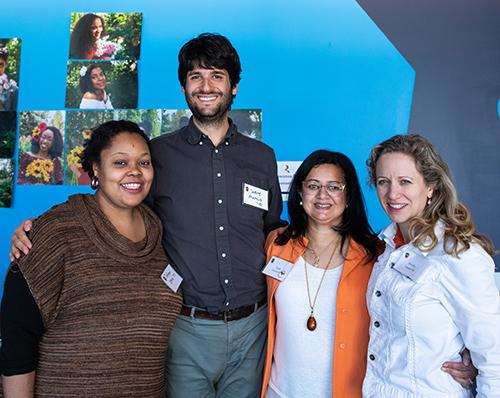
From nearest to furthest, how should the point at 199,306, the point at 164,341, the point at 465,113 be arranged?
the point at 164,341 < the point at 199,306 < the point at 465,113

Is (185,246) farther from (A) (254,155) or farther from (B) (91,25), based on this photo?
(B) (91,25)

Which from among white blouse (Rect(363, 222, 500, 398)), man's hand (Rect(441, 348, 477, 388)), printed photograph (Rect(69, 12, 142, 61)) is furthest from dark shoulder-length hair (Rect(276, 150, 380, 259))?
printed photograph (Rect(69, 12, 142, 61))

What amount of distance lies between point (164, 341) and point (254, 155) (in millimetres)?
947

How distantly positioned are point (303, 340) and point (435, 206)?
73 cm

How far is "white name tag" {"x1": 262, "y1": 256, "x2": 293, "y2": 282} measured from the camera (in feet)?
6.07

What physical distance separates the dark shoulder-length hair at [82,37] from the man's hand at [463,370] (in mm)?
2759

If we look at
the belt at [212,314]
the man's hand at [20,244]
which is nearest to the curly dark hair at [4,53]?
the man's hand at [20,244]

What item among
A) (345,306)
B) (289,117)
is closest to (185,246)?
(345,306)

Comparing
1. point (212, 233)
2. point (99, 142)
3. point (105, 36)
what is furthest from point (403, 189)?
point (105, 36)

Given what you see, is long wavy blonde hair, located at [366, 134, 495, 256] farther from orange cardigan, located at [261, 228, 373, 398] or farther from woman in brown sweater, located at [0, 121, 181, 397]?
woman in brown sweater, located at [0, 121, 181, 397]

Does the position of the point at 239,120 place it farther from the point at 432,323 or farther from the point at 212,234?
the point at 432,323

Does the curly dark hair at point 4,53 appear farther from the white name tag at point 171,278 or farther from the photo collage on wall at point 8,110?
the white name tag at point 171,278

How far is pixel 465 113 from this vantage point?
9.46ft

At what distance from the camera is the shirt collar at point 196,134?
6.54 feet
